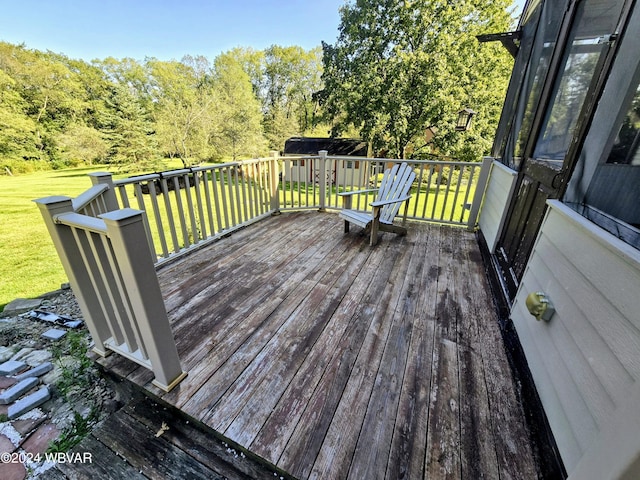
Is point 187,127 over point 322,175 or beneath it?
over

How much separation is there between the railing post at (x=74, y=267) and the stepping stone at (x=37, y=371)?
47 cm

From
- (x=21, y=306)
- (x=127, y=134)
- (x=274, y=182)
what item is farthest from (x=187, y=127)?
(x=21, y=306)

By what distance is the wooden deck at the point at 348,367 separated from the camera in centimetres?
117

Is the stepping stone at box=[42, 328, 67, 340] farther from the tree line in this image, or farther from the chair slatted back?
the tree line

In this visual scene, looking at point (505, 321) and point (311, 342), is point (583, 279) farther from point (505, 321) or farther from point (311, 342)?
point (311, 342)

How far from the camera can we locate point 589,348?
1.07 meters

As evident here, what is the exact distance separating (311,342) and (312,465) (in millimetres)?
691

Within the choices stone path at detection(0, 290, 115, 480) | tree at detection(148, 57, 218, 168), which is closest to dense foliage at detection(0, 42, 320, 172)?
tree at detection(148, 57, 218, 168)

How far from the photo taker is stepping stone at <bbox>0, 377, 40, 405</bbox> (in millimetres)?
1518

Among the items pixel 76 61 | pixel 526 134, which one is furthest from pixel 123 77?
pixel 526 134

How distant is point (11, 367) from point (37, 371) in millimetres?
216

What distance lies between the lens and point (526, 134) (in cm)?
250

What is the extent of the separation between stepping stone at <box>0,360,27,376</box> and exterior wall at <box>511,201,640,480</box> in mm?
3021

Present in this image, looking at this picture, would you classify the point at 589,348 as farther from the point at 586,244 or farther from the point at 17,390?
the point at 17,390
